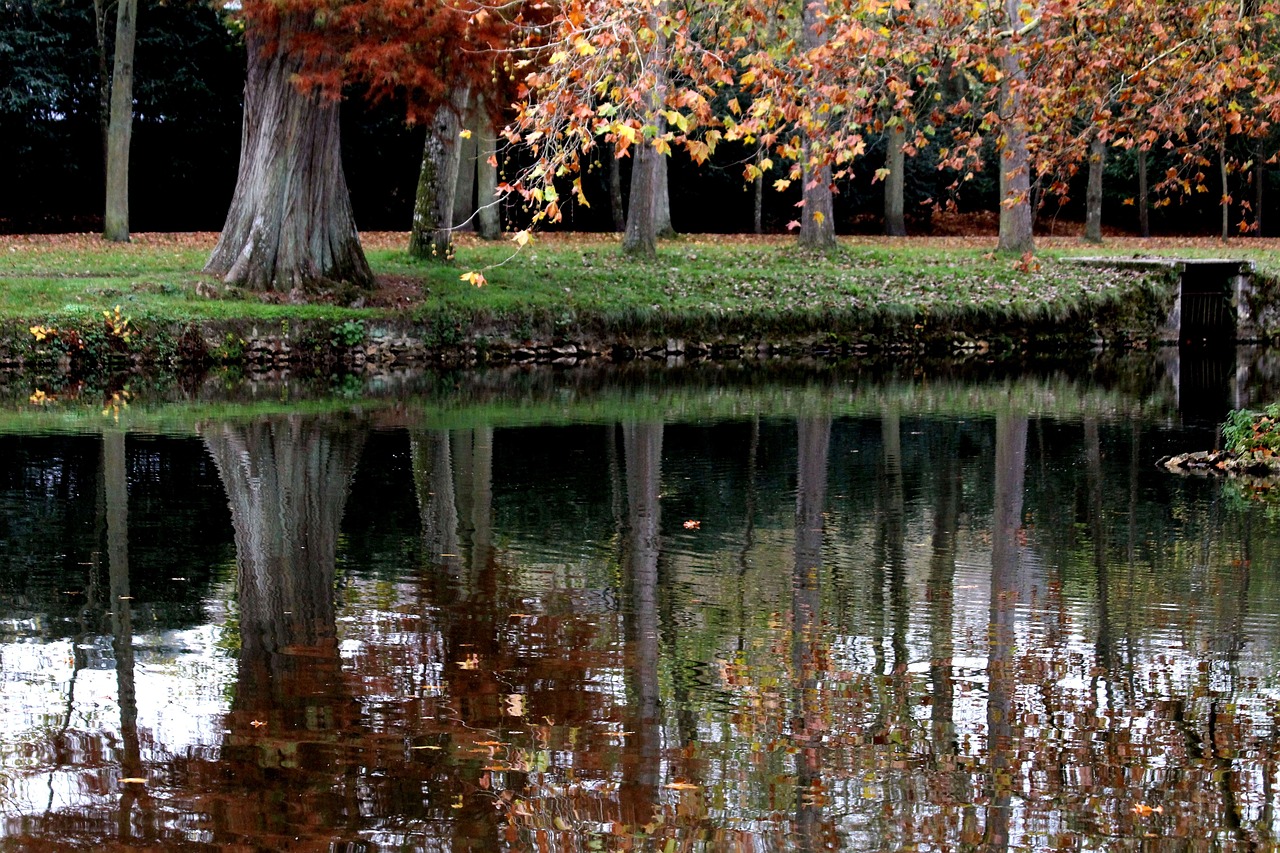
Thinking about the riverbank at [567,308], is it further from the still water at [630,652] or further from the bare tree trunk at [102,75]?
the still water at [630,652]

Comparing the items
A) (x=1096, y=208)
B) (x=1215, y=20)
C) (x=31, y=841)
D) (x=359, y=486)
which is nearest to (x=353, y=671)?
(x=31, y=841)

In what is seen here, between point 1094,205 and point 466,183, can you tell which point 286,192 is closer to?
point 466,183

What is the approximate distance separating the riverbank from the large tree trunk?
1.79ft

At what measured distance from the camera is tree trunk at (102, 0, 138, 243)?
29.0 metres

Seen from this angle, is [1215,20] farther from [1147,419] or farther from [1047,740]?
[1047,740]

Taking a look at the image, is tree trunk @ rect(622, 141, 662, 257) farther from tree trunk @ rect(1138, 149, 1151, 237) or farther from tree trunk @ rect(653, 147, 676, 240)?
tree trunk @ rect(1138, 149, 1151, 237)

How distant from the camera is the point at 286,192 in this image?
72.1 feet

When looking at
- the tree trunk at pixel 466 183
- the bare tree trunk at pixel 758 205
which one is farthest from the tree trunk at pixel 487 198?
the bare tree trunk at pixel 758 205

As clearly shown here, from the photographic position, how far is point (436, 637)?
722 cm

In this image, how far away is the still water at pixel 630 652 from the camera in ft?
16.7

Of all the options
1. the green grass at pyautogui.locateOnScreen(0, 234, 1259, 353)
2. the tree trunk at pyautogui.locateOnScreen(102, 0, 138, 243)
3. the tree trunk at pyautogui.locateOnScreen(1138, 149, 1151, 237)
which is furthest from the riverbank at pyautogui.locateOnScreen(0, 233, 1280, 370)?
the tree trunk at pyautogui.locateOnScreen(1138, 149, 1151, 237)

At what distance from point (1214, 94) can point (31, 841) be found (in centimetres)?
967

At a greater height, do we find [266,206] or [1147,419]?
[266,206]

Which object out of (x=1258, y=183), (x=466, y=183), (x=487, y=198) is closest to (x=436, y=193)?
(x=487, y=198)
